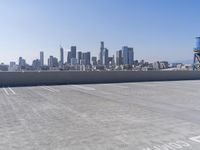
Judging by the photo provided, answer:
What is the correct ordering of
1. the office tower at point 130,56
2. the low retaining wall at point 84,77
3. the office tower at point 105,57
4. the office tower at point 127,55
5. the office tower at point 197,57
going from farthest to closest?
the office tower at point 130,56
the office tower at point 105,57
the office tower at point 127,55
the office tower at point 197,57
the low retaining wall at point 84,77

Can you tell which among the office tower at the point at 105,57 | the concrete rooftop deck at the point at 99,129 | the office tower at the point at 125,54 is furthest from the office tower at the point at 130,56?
the concrete rooftop deck at the point at 99,129

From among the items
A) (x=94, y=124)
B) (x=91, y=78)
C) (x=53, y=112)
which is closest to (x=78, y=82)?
(x=91, y=78)

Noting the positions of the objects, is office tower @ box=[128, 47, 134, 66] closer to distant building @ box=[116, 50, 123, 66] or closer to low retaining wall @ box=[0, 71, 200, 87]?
distant building @ box=[116, 50, 123, 66]

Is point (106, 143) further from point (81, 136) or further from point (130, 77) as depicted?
point (130, 77)

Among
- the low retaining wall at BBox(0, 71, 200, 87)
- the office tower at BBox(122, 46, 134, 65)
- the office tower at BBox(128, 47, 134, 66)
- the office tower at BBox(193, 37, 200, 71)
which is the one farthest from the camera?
the office tower at BBox(128, 47, 134, 66)

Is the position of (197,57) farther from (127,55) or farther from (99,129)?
(99,129)

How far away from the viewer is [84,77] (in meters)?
23.9

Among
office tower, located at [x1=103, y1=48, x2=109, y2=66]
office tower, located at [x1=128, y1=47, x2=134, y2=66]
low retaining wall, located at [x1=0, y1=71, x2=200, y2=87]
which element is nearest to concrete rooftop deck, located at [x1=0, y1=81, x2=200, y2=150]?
low retaining wall, located at [x1=0, y1=71, x2=200, y2=87]

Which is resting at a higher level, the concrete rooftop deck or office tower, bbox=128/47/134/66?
office tower, bbox=128/47/134/66

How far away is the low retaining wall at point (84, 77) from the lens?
830 inches

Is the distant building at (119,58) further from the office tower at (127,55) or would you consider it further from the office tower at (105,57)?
the office tower at (105,57)

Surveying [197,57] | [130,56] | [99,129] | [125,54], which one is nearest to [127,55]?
[125,54]

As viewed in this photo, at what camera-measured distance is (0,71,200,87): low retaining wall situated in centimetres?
2109

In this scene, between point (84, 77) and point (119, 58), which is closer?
point (84, 77)
